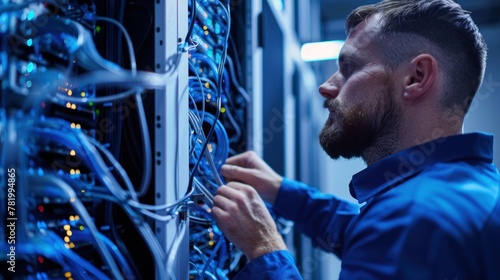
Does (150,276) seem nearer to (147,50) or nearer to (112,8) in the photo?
(147,50)

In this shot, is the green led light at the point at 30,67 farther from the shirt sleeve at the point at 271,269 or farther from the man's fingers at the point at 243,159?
the man's fingers at the point at 243,159

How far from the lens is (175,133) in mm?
849

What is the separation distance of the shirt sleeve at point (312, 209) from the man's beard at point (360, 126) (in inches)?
12.4

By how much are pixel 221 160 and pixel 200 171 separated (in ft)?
0.36

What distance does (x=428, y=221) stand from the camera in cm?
76

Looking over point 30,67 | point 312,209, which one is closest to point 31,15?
point 30,67

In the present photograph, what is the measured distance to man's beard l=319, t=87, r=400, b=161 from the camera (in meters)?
1.08

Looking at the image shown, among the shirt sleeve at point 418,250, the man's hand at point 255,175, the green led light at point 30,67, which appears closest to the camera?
the green led light at point 30,67

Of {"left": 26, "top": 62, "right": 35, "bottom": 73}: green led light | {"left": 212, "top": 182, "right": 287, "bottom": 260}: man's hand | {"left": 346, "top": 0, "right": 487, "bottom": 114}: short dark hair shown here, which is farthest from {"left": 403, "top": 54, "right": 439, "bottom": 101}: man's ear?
{"left": 26, "top": 62, "right": 35, "bottom": 73}: green led light

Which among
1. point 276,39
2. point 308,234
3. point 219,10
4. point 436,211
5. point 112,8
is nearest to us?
point 436,211

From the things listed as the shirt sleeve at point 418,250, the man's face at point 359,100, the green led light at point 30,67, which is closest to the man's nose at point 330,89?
the man's face at point 359,100

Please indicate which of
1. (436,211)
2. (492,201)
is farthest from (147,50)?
(492,201)

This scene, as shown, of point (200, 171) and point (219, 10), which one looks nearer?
point (200, 171)

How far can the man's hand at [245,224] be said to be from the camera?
942 mm
